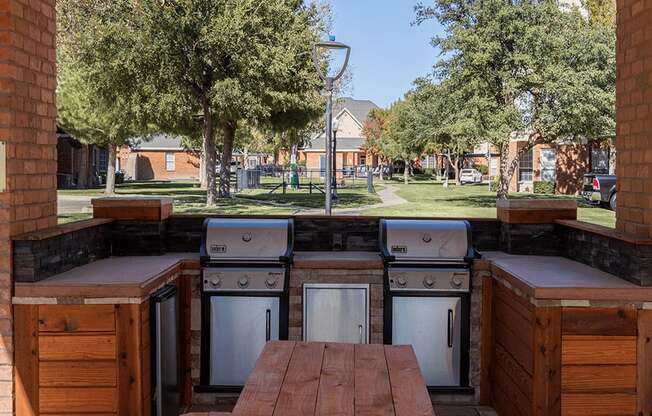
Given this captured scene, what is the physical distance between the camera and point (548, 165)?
83.3 ft

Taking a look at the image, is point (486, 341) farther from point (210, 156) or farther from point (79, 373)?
point (210, 156)

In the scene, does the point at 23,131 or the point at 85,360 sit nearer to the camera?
the point at 85,360

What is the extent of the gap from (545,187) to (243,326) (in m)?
23.0

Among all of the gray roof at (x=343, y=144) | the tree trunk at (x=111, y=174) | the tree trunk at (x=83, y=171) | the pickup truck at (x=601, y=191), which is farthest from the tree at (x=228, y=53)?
the gray roof at (x=343, y=144)

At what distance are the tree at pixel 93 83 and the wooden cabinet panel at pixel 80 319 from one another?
1307 cm

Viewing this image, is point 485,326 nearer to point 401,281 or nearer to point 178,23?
point 401,281

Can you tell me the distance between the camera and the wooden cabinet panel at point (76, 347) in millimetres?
2773

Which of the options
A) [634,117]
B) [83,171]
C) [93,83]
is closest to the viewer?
[634,117]

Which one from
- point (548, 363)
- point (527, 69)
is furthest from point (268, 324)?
point (527, 69)

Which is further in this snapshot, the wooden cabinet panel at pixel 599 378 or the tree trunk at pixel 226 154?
the tree trunk at pixel 226 154

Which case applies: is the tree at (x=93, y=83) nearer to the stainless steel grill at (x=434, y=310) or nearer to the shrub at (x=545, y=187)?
the stainless steel grill at (x=434, y=310)

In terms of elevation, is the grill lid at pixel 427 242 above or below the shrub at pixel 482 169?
below

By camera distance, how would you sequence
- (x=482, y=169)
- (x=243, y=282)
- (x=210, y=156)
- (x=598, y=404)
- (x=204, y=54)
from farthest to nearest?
(x=482, y=169) < (x=210, y=156) < (x=204, y=54) < (x=243, y=282) < (x=598, y=404)

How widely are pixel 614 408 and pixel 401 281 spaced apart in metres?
1.23
